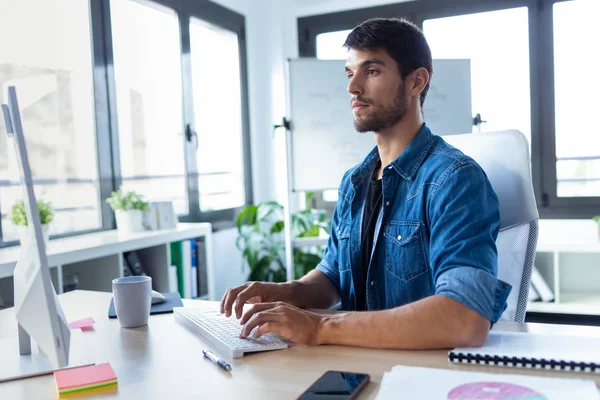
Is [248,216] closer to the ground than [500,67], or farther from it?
closer to the ground

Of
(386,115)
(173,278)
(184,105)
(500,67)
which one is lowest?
(173,278)

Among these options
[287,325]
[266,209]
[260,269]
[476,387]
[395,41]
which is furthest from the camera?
[266,209]

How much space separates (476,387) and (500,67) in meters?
3.40

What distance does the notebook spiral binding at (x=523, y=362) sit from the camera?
31.3 inches

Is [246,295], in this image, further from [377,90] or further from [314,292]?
[377,90]

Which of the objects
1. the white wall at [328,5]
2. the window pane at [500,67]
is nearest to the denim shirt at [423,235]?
the window pane at [500,67]

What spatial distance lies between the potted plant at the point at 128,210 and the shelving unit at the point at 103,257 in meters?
0.07

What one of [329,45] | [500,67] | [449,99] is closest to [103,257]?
[449,99]

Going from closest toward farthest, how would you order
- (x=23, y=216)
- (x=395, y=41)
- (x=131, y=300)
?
(x=131, y=300) < (x=395, y=41) < (x=23, y=216)

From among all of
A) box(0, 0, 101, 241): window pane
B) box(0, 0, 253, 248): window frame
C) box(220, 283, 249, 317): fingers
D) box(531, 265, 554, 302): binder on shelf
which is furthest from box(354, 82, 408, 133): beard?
box(531, 265, 554, 302): binder on shelf

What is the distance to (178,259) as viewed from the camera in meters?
2.88

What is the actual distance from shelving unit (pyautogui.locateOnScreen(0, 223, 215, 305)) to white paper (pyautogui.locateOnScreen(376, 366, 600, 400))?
1577 mm

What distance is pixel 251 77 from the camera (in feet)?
13.5

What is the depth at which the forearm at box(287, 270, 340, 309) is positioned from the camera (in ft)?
4.28
